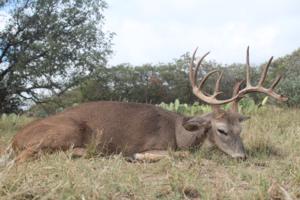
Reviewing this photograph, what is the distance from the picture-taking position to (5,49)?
18.7 m

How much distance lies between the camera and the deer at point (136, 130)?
6.70 meters

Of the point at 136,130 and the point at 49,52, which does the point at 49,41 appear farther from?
the point at 136,130

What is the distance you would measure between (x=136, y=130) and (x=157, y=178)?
2151 mm

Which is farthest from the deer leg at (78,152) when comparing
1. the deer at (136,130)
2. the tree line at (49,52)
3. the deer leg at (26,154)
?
the tree line at (49,52)

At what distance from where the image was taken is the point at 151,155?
6746 mm

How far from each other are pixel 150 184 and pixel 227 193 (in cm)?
66

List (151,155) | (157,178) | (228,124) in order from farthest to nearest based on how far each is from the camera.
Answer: (228,124) < (151,155) < (157,178)

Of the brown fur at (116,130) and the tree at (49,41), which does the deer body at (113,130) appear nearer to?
the brown fur at (116,130)

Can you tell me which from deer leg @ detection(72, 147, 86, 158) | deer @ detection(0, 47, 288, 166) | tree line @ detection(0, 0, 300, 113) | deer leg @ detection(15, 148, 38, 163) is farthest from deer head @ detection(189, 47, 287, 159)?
tree line @ detection(0, 0, 300, 113)

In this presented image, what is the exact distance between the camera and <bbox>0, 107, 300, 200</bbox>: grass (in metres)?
4.11

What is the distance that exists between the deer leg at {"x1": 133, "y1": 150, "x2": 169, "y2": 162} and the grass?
0.23 m

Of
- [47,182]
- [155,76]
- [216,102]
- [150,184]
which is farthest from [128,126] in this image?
[155,76]

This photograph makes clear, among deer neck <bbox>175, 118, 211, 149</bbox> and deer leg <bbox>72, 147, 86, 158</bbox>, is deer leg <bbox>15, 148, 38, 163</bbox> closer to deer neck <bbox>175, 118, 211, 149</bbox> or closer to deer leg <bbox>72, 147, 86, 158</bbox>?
deer leg <bbox>72, 147, 86, 158</bbox>

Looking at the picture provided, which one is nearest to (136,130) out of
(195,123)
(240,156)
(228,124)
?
(195,123)
